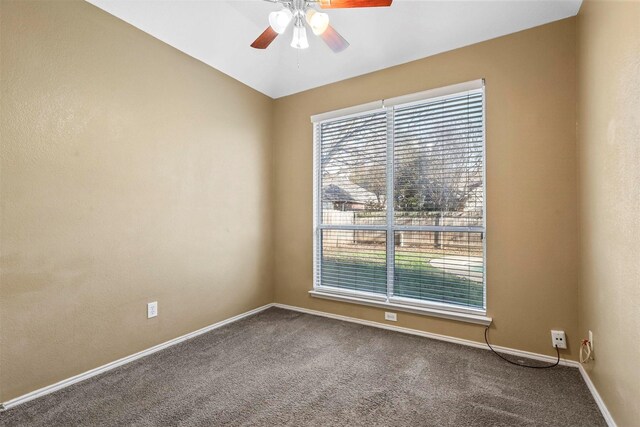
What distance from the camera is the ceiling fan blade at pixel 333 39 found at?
6.26 feet

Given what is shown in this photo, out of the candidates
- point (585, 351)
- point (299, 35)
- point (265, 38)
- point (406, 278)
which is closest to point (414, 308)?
point (406, 278)

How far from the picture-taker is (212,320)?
303 centimetres

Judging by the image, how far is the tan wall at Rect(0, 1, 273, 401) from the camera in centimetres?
181

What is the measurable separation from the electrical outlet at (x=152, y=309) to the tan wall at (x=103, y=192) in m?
0.04

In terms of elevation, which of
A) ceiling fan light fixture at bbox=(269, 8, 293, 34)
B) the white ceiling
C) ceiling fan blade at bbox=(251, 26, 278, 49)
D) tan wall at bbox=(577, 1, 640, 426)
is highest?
the white ceiling

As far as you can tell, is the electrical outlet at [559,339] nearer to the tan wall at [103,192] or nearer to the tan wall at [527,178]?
the tan wall at [527,178]

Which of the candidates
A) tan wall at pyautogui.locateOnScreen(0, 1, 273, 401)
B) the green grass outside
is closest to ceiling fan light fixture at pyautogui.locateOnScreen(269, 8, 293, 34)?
tan wall at pyautogui.locateOnScreen(0, 1, 273, 401)

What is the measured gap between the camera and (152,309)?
8.23ft

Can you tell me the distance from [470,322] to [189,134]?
3.04 meters

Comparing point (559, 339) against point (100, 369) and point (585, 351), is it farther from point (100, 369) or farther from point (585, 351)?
point (100, 369)

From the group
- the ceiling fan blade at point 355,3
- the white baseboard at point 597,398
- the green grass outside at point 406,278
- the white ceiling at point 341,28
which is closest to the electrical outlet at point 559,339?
the white baseboard at point 597,398

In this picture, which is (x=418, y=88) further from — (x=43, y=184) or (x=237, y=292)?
(x=43, y=184)

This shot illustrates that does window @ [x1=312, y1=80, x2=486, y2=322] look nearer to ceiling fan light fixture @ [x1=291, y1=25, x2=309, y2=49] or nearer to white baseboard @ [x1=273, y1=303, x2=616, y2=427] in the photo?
white baseboard @ [x1=273, y1=303, x2=616, y2=427]

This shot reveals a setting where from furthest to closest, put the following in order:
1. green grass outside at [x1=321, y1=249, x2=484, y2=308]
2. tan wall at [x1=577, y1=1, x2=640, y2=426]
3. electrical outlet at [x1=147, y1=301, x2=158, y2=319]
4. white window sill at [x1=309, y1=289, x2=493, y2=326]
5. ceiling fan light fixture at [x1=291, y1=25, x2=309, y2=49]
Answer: green grass outside at [x1=321, y1=249, x2=484, y2=308], white window sill at [x1=309, y1=289, x2=493, y2=326], electrical outlet at [x1=147, y1=301, x2=158, y2=319], ceiling fan light fixture at [x1=291, y1=25, x2=309, y2=49], tan wall at [x1=577, y1=1, x2=640, y2=426]
